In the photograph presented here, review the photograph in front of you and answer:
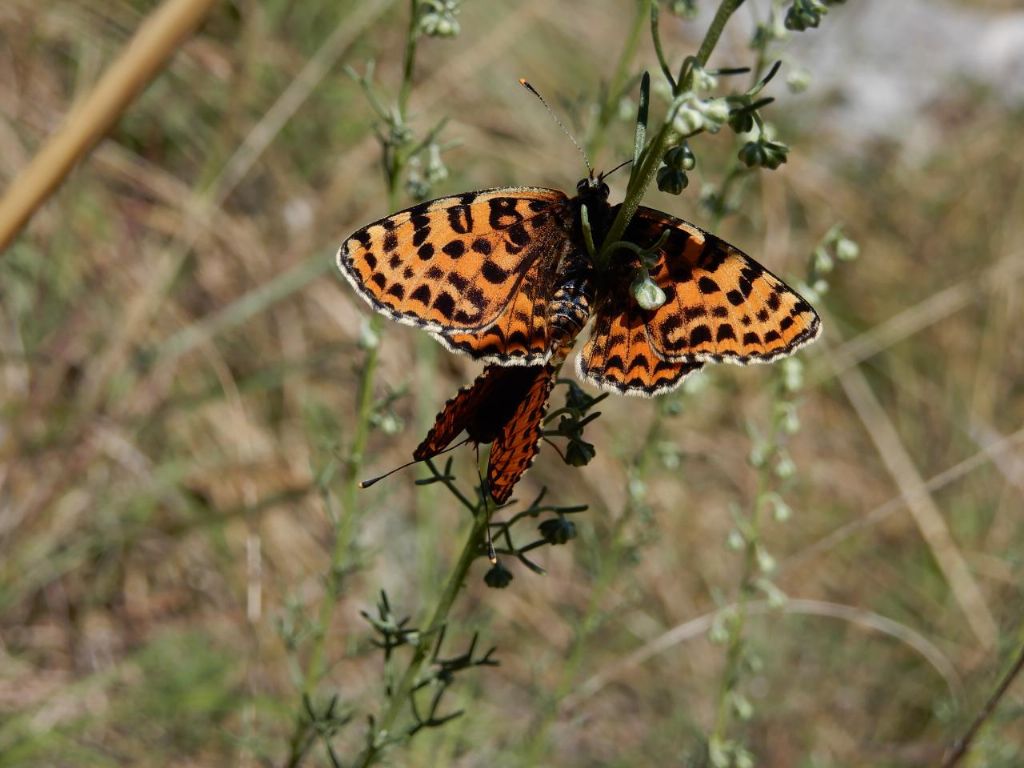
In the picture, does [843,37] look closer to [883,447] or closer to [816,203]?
[816,203]

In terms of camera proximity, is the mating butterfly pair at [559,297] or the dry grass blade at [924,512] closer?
the mating butterfly pair at [559,297]

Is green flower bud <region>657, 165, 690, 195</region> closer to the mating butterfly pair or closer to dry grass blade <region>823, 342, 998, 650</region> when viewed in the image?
the mating butterfly pair

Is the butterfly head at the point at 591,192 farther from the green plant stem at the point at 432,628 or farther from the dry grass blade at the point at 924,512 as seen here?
the dry grass blade at the point at 924,512

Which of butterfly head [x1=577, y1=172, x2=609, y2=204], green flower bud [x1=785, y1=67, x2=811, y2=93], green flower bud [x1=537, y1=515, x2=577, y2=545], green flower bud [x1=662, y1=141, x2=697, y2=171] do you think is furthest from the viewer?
green flower bud [x1=785, y1=67, x2=811, y2=93]


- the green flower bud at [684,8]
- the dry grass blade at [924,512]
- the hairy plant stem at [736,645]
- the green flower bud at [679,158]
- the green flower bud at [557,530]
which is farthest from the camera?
the dry grass blade at [924,512]

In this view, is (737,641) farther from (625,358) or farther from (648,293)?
(648,293)

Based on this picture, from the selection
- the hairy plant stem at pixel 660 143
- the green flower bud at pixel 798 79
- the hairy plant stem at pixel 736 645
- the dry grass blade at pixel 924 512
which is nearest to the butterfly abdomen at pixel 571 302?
the hairy plant stem at pixel 660 143

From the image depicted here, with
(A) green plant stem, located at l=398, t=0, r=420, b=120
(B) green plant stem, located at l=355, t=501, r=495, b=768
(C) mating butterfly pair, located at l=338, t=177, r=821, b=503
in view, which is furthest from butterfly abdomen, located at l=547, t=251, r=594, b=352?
(A) green plant stem, located at l=398, t=0, r=420, b=120
